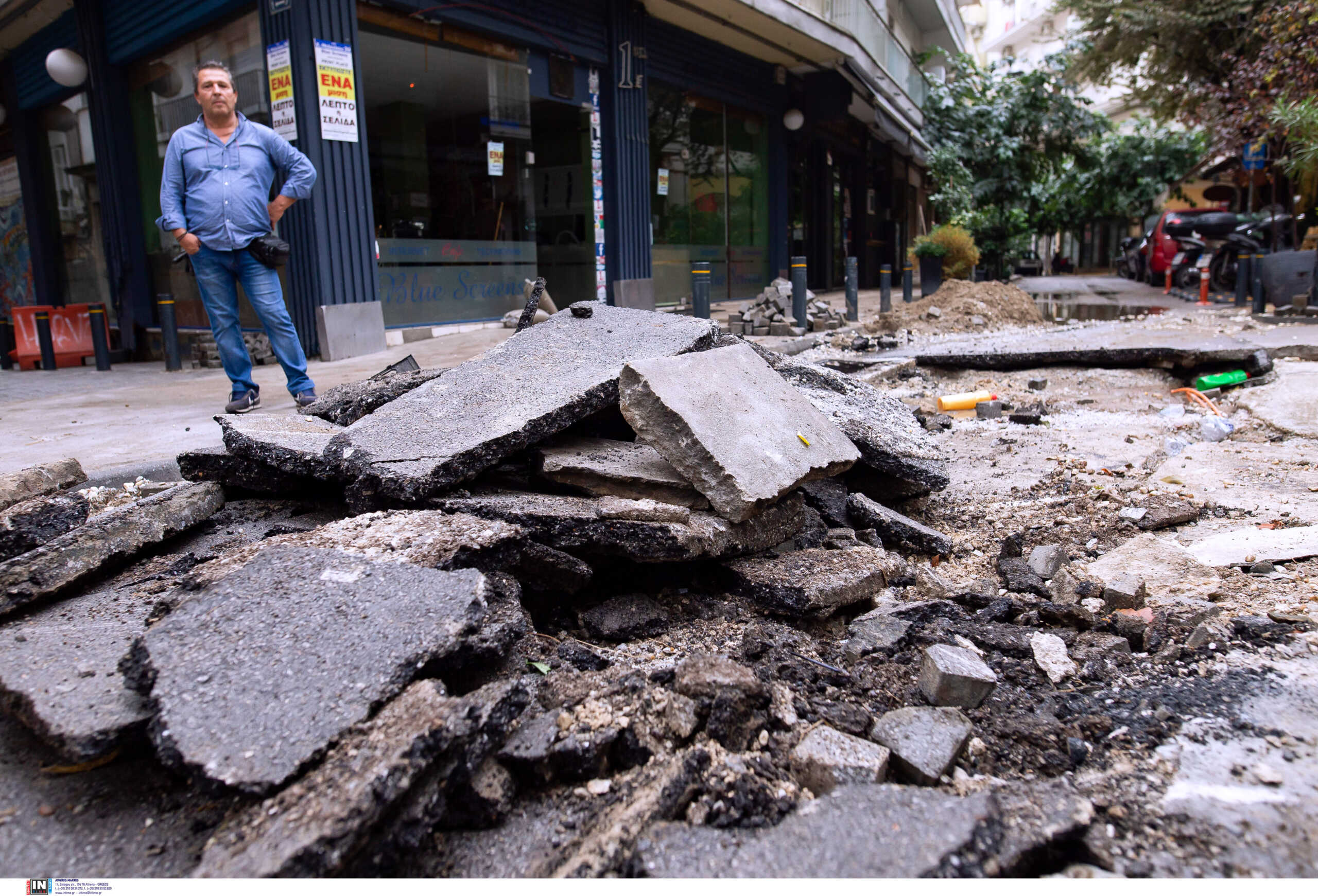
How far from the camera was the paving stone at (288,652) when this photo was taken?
1461 mm

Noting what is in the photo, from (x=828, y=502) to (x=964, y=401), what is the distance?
9.34 feet

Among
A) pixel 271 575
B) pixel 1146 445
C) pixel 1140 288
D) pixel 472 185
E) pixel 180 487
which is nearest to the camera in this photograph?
pixel 271 575

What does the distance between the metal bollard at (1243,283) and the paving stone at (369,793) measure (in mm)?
14472

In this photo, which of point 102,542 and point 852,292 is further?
point 852,292

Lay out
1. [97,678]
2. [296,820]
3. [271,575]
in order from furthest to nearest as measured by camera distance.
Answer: [271,575], [97,678], [296,820]

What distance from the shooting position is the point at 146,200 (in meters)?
10.4

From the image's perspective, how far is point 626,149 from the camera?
38.4ft

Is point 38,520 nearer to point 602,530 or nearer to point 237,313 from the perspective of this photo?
point 602,530

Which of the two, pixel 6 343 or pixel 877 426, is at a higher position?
pixel 6 343

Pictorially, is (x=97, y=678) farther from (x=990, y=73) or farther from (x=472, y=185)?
(x=990, y=73)

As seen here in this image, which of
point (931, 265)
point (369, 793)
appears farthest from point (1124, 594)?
point (931, 265)

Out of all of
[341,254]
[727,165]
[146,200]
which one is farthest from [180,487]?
[727,165]

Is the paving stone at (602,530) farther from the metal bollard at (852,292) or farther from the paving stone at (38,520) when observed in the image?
the metal bollard at (852,292)

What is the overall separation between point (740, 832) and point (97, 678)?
1350 millimetres
